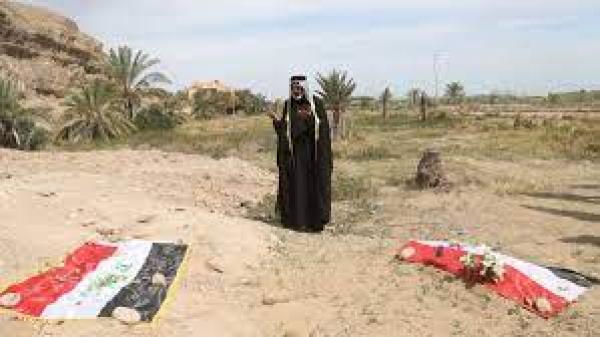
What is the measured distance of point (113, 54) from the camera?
1454 inches

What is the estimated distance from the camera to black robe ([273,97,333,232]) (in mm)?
9648

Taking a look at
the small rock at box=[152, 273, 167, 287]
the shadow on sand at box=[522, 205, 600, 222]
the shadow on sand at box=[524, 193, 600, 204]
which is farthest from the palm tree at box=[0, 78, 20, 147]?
the small rock at box=[152, 273, 167, 287]

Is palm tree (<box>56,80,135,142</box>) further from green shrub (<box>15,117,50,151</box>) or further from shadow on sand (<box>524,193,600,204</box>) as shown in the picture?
shadow on sand (<box>524,193,600,204</box>)

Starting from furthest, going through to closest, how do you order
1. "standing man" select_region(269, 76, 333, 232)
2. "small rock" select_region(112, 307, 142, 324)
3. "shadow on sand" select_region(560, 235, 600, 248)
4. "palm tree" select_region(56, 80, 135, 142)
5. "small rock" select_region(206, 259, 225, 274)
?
"palm tree" select_region(56, 80, 135, 142) → "shadow on sand" select_region(560, 235, 600, 248) → "standing man" select_region(269, 76, 333, 232) → "small rock" select_region(206, 259, 225, 274) → "small rock" select_region(112, 307, 142, 324)

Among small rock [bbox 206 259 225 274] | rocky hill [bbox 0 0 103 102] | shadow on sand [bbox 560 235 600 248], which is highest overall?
rocky hill [bbox 0 0 103 102]

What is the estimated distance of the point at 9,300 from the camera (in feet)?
20.6

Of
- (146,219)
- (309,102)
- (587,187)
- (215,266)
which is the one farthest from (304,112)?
(587,187)

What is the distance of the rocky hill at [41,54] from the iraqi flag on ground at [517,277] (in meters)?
36.7

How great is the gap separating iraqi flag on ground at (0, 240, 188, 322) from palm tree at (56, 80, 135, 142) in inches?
963

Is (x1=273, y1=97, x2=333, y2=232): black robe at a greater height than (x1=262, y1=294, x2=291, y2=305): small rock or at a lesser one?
greater

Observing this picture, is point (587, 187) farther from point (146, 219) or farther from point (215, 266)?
point (215, 266)

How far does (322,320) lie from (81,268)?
1941mm

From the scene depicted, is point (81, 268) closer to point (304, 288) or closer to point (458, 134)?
point (304, 288)

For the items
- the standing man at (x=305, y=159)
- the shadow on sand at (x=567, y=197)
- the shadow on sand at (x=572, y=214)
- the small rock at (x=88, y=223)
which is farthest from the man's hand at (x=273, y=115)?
the shadow on sand at (x=567, y=197)
